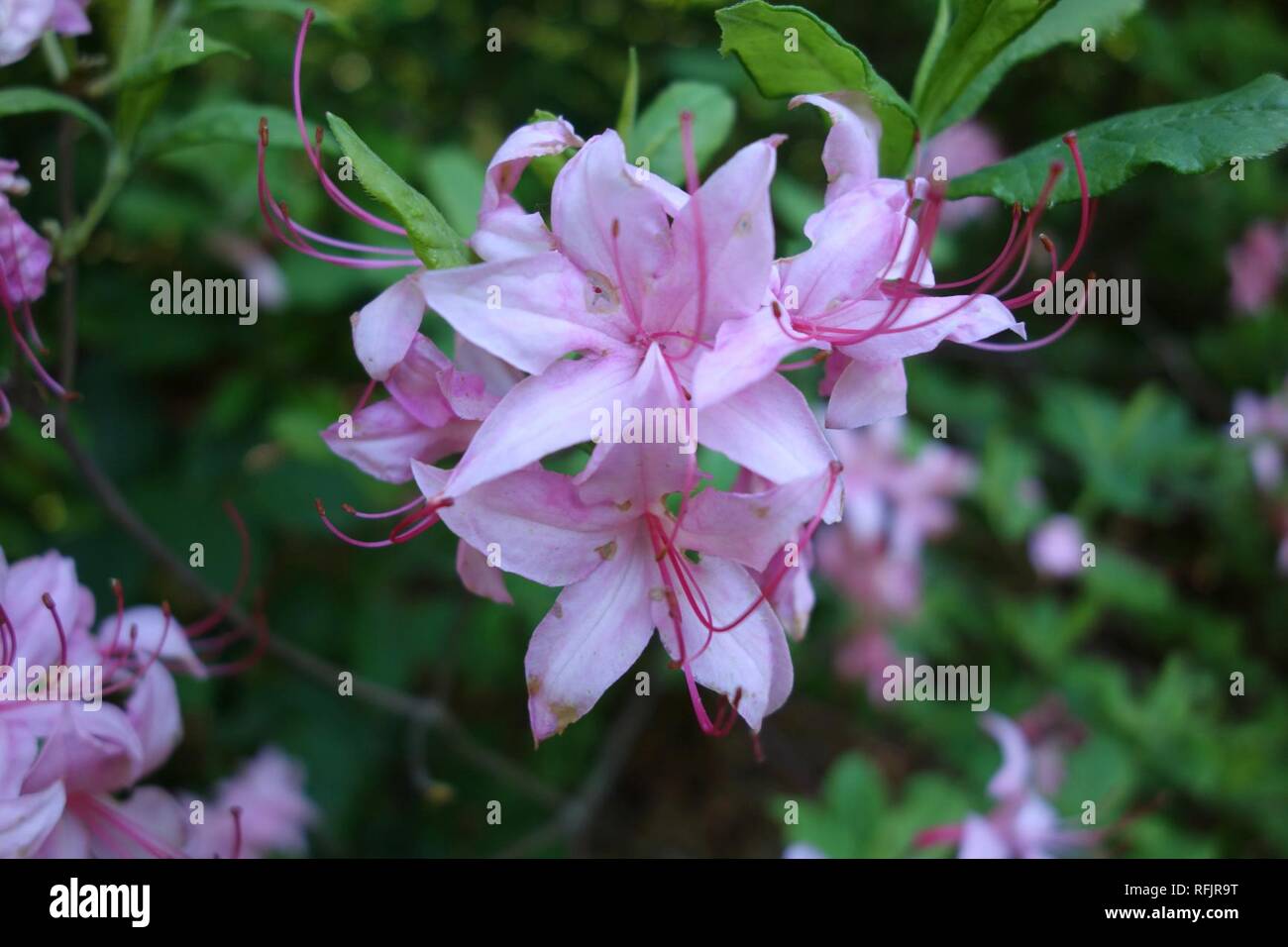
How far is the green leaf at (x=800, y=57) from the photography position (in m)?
0.76

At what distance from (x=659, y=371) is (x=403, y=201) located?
0.20 meters

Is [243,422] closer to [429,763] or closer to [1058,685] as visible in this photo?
[429,763]

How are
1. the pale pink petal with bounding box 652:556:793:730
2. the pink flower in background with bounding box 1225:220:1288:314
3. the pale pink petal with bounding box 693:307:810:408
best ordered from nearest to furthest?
the pale pink petal with bounding box 693:307:810:408 → the pale pink petal with bounding box 652:556:793:730 → the pink flower in background with bounding box 1225:220:1288:314

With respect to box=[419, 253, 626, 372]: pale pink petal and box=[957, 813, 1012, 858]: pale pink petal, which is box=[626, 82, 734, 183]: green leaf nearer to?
box=[419, 253, 626, 372]: pale pink petal

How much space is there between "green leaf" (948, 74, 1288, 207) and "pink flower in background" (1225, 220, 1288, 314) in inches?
85.3

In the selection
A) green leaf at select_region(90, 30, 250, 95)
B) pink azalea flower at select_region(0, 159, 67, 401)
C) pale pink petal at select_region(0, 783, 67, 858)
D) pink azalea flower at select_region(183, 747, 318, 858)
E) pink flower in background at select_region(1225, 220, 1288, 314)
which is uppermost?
pink flower in background at select_region(1225, 220, 1288, 314)

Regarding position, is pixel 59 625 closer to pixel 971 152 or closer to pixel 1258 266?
pixel 971 152

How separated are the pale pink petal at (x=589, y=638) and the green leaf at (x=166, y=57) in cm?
56

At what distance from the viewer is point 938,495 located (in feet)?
7.48

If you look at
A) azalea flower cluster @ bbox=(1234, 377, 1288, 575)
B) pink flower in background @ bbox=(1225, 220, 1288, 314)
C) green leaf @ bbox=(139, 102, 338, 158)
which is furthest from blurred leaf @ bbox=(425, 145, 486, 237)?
pink flower in background @ bbox=(1225, 220, 1288, 314)

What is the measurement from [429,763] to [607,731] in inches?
22.6

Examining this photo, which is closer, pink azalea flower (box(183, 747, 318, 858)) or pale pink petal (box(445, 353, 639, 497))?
pale pink petal (box(445, 353, 639, 497))

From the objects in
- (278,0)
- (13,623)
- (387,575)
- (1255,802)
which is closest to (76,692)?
(13,623)

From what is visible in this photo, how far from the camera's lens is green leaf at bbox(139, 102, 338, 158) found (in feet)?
3.25
